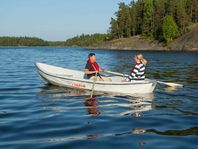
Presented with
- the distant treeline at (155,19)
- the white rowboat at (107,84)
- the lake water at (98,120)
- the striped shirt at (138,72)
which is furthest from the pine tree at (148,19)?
the lake water at (98,120)

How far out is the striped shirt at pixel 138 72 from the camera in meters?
16.0

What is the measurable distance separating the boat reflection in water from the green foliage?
82.2 meters

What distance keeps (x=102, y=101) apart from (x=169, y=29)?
281 feet

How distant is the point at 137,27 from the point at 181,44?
41.2 m

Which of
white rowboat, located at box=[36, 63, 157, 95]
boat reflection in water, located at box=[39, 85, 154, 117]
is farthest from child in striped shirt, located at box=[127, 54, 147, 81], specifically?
boat reflection in water, located at box=[39, 85, 154, 117]

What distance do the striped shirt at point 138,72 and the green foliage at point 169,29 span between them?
270 ft

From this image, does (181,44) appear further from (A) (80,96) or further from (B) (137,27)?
(A) (80,96)

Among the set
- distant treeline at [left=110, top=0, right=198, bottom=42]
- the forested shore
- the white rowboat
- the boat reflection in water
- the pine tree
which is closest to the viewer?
the boat reflection in water

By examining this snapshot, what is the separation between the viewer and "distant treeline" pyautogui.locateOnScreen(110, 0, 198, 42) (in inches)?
3949

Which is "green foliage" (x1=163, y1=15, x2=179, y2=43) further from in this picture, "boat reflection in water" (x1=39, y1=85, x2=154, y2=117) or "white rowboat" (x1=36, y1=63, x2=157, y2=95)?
"boat reflection in water" (x1=39, y1=85, x2=154, y2=117)

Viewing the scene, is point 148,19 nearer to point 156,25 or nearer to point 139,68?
point 156,25

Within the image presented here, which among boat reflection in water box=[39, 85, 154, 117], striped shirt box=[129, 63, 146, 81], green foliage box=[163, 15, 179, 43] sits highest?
green foliage box=[163, 15, 179, 43]

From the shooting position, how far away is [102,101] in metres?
14.4

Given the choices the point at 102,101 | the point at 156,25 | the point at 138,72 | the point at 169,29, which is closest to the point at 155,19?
the point at 156,25
